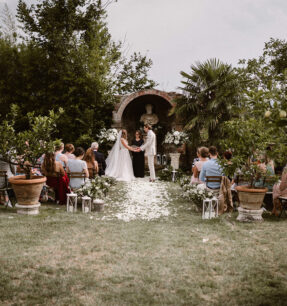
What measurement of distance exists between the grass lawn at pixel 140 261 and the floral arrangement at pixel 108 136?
650cm

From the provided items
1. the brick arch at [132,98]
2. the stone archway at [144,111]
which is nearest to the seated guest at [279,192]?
the brick arch at [132,98]

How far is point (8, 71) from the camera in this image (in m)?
12.6

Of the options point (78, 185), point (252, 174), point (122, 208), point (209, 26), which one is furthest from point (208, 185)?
point (209, 26)

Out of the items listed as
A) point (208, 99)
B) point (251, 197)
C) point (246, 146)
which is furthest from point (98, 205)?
point (208, 99)

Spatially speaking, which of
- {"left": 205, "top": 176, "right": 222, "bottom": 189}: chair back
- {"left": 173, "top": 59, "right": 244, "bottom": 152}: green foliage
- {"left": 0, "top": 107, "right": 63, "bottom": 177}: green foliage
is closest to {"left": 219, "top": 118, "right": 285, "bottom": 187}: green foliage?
{"left": 205, "top": 176, "right": 222, "bottom": 189}: chair back

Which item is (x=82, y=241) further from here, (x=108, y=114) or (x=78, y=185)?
(x=108, y=114)

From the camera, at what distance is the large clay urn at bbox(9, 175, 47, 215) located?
218 inches

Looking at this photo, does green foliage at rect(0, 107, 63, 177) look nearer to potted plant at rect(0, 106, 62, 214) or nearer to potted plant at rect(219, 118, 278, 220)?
potted plant at rect(0, 106, 62, 214)

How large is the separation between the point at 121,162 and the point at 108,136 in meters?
1.32

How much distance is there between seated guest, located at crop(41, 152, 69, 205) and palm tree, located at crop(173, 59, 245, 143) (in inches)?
233

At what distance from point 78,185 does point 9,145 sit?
5.40ft

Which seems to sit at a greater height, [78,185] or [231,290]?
[78,185]

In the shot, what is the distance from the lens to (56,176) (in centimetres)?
658

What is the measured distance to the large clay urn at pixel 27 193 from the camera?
Answer: 218 inches
